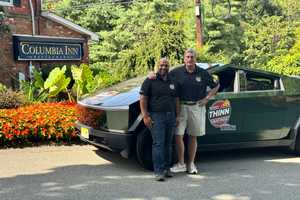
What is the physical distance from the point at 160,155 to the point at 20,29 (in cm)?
1082

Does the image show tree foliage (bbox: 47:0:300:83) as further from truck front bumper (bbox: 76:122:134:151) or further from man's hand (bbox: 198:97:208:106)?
man's hand (bbox: 198:97:208:106)

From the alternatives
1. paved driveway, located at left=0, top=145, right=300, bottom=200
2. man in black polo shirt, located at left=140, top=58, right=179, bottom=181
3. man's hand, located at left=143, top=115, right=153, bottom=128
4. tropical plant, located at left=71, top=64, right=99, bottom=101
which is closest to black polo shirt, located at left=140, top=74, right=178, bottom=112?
man in black polo shirt, located at left=140, top=58, right=179, bottom=181

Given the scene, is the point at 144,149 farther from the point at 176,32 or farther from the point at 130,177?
the point at 176,32

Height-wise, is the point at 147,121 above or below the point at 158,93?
below

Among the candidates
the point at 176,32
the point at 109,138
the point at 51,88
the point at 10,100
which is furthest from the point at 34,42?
the point at 109,138

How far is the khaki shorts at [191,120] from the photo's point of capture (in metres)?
6.70

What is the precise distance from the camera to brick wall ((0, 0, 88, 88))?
599 inches

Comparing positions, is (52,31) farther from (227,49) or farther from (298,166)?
(227,49)

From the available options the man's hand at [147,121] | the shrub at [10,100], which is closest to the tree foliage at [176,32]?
the shrub at [10,100]

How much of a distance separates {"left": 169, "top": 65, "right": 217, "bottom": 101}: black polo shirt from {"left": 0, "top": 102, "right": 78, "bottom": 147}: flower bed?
2.80 m

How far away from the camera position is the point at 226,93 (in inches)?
290

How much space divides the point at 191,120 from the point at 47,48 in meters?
10.8

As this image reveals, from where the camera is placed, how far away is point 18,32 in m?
15.8

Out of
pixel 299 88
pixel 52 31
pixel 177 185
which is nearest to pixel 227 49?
pixel 52 31
